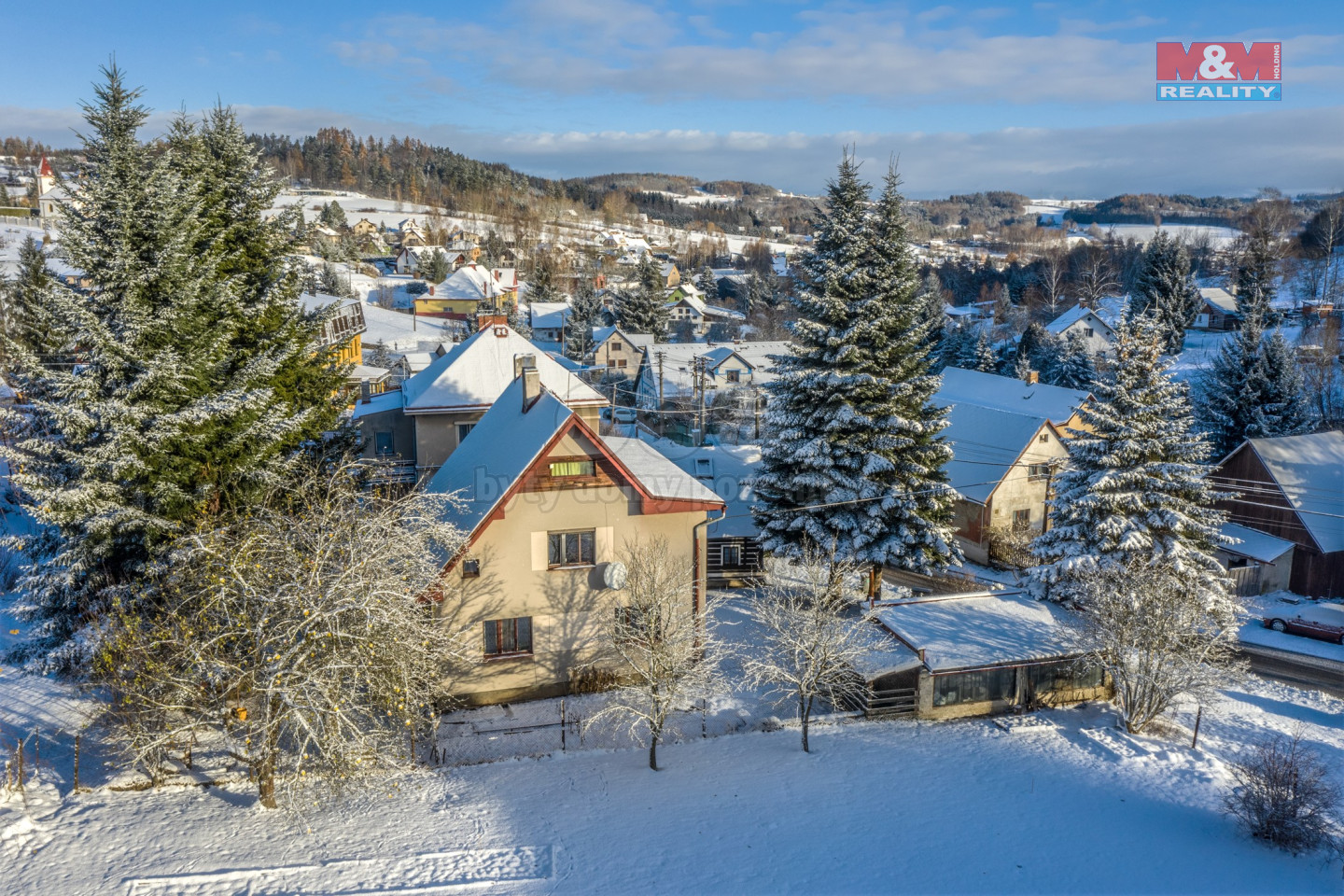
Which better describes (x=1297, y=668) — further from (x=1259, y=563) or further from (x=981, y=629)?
(x=981, y=629)

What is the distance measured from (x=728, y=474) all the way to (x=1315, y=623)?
2184cm

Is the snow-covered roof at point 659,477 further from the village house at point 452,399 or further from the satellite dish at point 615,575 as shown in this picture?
the village house at point 452,399

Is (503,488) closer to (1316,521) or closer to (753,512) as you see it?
(753,512)

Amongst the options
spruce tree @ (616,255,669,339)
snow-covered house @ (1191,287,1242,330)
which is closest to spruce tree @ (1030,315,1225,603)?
snow-covered house @ (1191,287,1242,330)

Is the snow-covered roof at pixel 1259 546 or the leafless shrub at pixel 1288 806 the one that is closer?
the leafless shrub at pixel 1288 806

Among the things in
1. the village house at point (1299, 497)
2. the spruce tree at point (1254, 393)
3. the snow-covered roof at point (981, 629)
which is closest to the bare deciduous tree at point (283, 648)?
the snow-covered roof at point (981, 629)

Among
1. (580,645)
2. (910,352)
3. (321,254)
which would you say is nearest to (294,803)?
(580,645)

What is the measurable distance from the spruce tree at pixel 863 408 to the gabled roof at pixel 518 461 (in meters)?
5.05

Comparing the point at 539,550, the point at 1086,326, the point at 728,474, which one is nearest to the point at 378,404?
the point at 728,474

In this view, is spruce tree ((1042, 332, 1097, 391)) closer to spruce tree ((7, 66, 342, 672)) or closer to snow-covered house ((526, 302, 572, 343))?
snow-covered house ((526, 302, 572, 343))

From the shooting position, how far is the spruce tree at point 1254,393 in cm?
4053

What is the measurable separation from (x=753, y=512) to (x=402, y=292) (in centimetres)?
8813

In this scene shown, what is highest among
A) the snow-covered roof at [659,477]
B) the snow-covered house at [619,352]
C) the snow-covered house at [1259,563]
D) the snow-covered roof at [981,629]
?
the snow-covered house at [619,352]

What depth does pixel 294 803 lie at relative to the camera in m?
14.2
